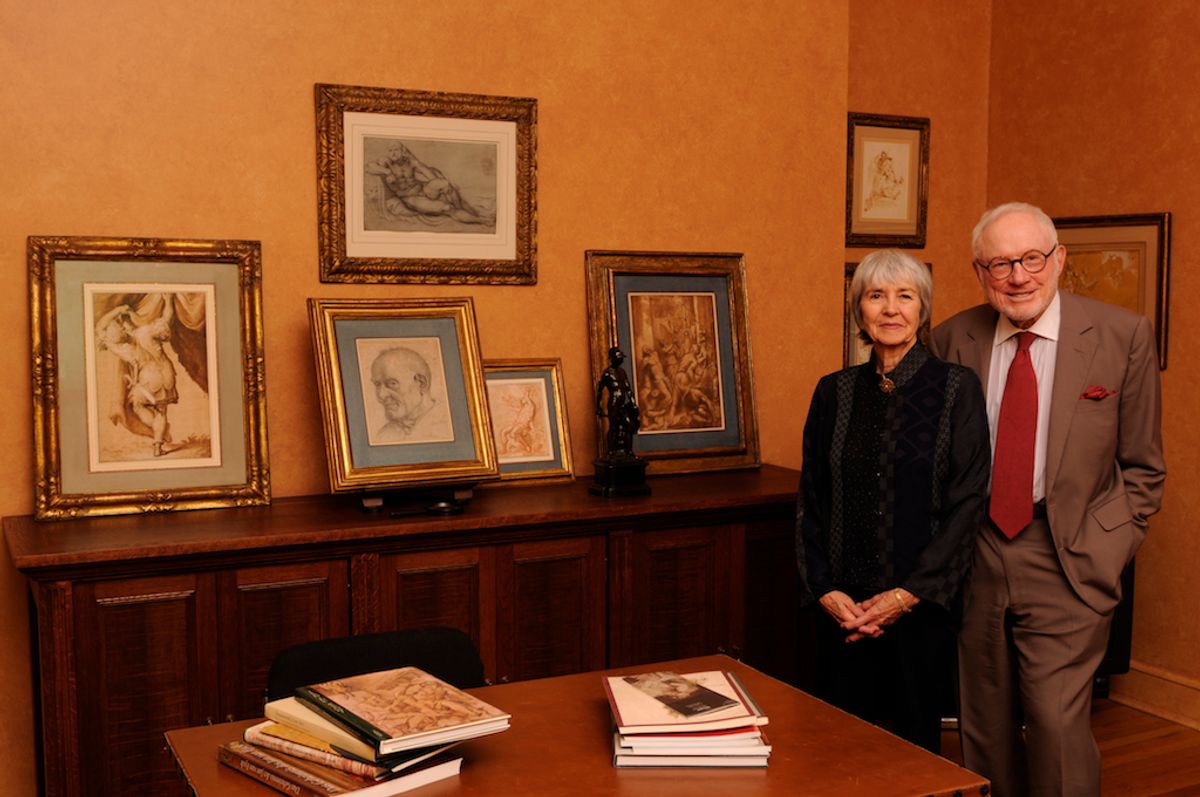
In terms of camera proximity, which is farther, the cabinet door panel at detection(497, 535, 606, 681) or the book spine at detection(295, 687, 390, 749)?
the cabinet door panel at detection(497, 535, 606, 681)

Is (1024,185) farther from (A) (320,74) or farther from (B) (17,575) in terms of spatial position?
(B) (17,575)

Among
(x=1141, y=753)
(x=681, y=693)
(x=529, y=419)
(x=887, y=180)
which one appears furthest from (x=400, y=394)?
(x=1141, y=753)

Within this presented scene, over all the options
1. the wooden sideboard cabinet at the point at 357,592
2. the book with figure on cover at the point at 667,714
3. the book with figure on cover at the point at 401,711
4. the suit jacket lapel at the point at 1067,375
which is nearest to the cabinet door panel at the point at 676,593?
the wooden sideboard cabinet at the point at 357,592

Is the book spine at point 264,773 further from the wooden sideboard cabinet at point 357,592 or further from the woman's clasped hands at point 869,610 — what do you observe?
the woman's clasped hands at point 869,610

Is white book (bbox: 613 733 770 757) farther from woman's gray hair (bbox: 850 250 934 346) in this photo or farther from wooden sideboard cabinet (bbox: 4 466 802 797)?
woman's gray hair (bbox: 850 250 934 346)

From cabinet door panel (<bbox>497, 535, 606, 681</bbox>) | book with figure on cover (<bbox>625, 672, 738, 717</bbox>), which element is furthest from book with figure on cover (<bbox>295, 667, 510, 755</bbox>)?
cabinet door panel (<bbox>497, 535, 606, 681</bbox>)

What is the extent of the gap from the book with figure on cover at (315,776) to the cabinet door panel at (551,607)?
176cm

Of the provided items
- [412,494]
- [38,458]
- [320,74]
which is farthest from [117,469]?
[320,74]

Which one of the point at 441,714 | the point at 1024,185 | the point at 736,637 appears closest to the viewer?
the point at 441,714

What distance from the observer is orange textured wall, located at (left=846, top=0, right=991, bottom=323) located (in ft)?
19.2

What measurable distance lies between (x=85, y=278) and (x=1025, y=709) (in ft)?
10.3

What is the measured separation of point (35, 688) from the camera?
3.72 meters

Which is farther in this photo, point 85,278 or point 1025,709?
point 85,278

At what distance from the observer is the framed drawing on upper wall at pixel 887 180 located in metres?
5.84
